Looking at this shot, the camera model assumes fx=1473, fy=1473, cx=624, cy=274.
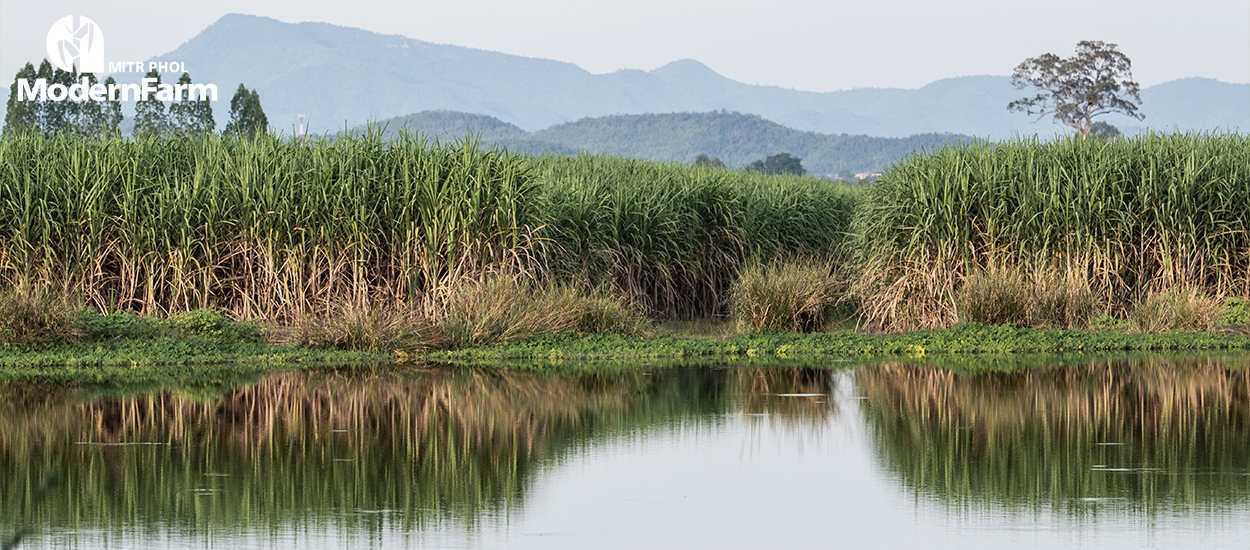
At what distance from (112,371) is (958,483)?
9.48 m

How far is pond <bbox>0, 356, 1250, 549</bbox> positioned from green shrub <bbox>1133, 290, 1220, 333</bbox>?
3.47 metres

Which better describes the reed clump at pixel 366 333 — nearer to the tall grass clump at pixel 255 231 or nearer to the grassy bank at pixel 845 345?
the grassy bank at pixel 845 345

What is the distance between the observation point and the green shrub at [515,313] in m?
16.7

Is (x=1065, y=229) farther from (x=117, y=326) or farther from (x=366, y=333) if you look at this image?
(x=117, y=326)

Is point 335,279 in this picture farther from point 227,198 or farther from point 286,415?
point 286,415

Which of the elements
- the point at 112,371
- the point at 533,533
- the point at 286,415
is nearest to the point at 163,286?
the point at 112,371

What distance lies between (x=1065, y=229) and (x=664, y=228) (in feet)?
19.3

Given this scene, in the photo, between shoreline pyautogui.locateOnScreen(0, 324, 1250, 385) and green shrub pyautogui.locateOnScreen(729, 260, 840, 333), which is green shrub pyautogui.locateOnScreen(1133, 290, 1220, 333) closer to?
shoreline pyautogui.locateOnScreen(0, 324, 1250, 385)

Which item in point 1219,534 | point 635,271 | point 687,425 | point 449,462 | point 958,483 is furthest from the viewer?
point 635,271

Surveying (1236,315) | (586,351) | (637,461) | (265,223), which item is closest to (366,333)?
(265,223)

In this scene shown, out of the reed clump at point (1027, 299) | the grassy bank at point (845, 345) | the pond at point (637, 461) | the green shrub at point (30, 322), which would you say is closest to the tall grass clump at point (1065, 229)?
the reed clump at point (1027, 299)

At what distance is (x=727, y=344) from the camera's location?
677 inches

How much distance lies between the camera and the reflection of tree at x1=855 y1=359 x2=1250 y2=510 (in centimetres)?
854

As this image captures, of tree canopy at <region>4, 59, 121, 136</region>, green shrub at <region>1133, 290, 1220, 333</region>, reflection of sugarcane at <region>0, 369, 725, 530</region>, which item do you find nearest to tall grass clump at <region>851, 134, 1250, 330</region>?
green shrub at <region>1133, 290, 1220, 333</region>
